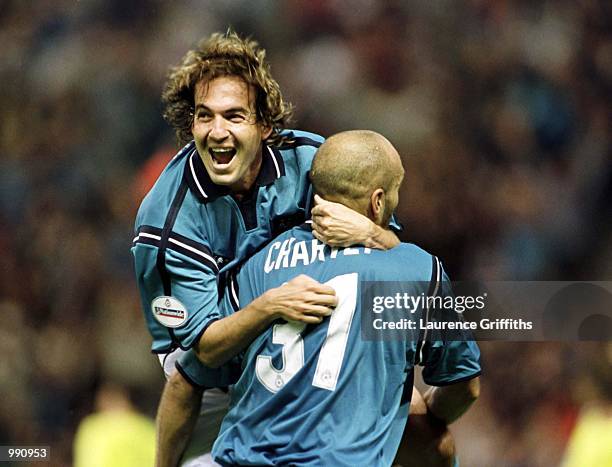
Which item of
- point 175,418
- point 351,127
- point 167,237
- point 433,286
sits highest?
point 351,127

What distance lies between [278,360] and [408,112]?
953mm

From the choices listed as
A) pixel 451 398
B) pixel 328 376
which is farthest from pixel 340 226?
pixel 451 398

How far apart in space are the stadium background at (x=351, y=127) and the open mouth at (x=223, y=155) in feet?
2.02

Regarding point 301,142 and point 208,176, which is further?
point 301,142

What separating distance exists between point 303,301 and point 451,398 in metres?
0.46

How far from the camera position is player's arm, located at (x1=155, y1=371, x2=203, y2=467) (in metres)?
2.02

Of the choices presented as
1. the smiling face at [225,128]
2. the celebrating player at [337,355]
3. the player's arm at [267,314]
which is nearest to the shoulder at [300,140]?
the smiling face at [225,128]

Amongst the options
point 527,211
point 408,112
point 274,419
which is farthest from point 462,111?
point 274,419

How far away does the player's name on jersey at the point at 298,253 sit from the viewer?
1.80m

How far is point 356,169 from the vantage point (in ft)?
5.83

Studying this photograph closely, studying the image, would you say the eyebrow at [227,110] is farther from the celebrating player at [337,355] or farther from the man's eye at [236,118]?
the celebrating player at [337,355]

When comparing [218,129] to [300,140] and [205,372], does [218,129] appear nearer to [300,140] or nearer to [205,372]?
[300,140]

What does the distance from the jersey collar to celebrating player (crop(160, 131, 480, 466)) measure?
6.0 inches

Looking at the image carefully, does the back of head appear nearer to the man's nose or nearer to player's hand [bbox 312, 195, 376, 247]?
player's hand [bbox 312, 195, 376, 247]
